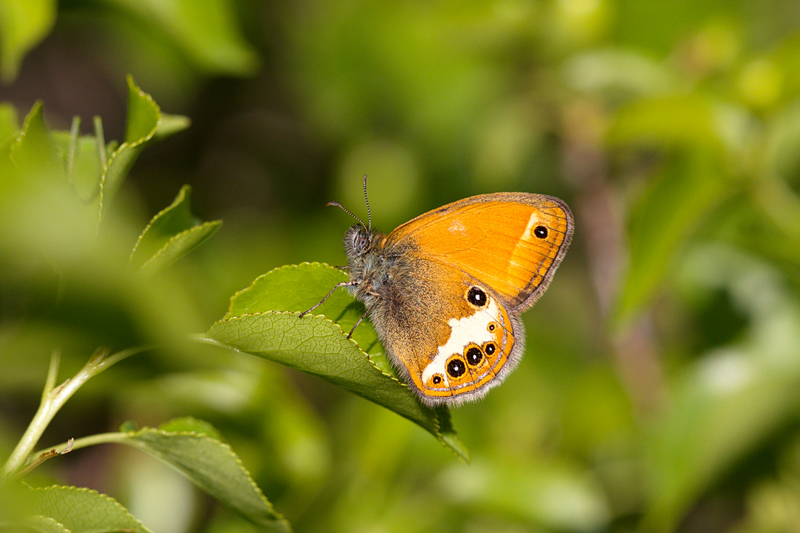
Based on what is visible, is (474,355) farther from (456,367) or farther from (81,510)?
(81,510)

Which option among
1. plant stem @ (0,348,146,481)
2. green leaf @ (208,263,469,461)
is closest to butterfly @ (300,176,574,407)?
green leaf @ (208,263,469,461)

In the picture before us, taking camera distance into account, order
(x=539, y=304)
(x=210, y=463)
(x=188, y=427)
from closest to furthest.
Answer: (x=210, y=463) → (x=188, y=427) → (x=539, y=304)

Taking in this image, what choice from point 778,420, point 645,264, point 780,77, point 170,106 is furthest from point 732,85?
point 170,106

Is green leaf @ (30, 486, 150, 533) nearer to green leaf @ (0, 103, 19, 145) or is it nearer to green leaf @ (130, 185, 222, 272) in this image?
green leaf @ (130, 185, 222, 272)

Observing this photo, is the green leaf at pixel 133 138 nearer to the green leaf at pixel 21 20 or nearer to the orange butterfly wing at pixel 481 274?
the green leaf at pixel 21 20

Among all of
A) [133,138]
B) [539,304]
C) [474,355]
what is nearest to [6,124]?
[133,138]

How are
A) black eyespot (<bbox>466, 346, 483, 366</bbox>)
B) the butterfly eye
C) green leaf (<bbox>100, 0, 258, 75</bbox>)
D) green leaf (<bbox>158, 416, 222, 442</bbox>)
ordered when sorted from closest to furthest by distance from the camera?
green leaf (<bbox>158, 416, 222, 442</bbox>) < black eyespot (<bbox>466, 346, 483, 366</bbox>) < green leaf (<bbox>100, 0, 258, 75</bbox>) < the butterfly eye
